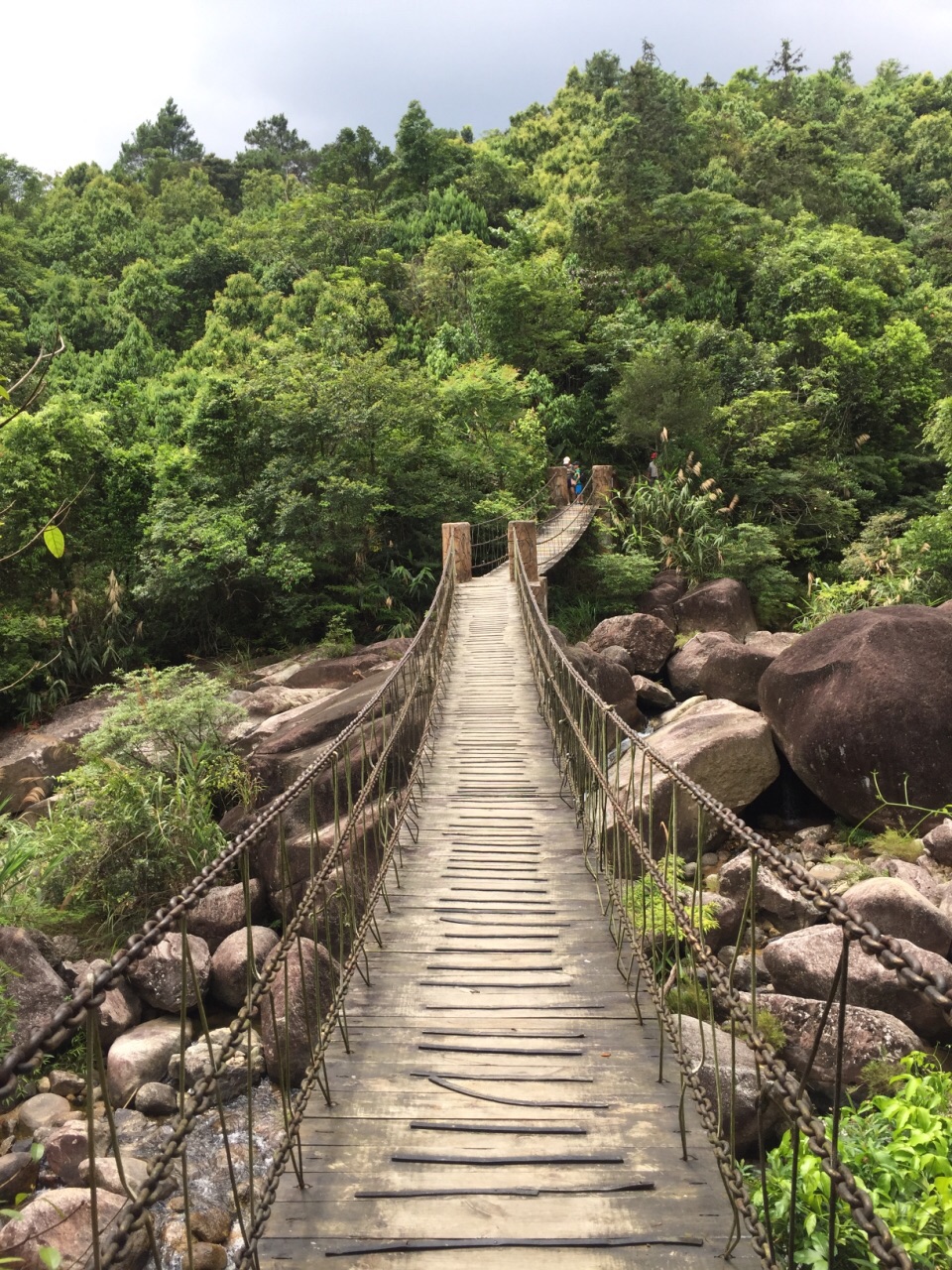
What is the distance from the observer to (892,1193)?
3.00 m

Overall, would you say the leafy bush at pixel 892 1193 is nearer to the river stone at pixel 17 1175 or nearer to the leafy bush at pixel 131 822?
the river stone at pixel 17 1175

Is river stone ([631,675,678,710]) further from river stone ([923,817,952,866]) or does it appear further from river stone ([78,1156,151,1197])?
river stone ([78,1156,151,1197])

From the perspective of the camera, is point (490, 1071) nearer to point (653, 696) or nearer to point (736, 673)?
point (736, 673)

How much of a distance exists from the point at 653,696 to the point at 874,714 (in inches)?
174

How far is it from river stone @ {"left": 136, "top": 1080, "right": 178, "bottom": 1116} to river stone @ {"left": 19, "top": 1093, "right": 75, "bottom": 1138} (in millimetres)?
470

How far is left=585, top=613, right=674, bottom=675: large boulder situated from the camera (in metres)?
12.8

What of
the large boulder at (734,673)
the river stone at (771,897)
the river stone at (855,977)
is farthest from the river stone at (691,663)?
the river stone at (855,977)

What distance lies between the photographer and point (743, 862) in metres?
7.05

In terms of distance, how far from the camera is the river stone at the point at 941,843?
23.9 feet

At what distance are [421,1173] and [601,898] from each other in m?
2.25

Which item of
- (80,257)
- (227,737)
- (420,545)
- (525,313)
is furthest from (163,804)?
(80,257)

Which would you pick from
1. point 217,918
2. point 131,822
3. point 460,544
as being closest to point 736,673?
point 460,544

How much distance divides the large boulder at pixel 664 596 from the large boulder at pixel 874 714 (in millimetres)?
5499

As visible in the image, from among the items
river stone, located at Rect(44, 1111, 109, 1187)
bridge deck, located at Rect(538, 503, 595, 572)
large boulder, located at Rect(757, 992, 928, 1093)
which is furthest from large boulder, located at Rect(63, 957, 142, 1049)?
bridge deck, located at Rect(538, 503, 595, 572)
